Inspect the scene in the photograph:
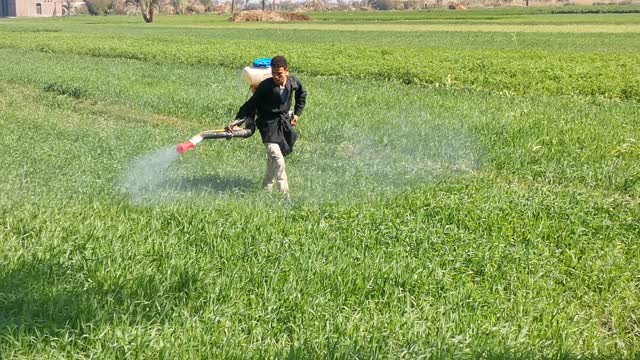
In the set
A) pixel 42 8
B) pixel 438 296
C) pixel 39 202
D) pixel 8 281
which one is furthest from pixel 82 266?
pixel 42 8

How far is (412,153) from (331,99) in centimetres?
596

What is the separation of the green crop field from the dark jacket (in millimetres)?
686

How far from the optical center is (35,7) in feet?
597

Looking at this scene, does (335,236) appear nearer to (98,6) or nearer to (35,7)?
(98,6)

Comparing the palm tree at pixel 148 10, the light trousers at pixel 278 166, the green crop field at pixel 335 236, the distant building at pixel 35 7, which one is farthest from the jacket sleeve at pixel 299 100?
the distant building at pixel 35 7

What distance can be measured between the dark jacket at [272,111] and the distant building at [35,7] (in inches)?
7393

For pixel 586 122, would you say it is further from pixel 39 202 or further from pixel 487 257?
pixel 39 202

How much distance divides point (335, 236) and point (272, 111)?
2326mm

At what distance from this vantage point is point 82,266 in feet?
17.8

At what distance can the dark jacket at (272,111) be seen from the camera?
822 cm

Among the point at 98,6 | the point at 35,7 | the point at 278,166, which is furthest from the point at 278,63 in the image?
the point at 35,7

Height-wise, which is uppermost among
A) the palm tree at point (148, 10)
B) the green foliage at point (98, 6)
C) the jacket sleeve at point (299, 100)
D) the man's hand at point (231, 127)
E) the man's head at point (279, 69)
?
the green foliage at point (98, 6)

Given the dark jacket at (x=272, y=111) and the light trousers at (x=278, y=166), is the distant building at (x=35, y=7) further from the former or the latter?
the light trousers at (x=278, y=166)

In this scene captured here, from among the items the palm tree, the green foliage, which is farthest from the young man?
the green foliage
